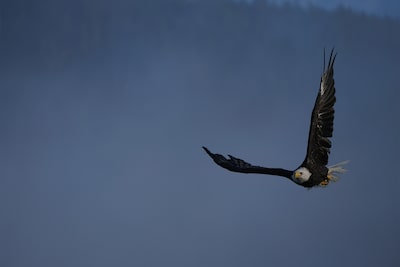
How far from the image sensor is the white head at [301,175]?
202 inches

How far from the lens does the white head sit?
5.12 metres

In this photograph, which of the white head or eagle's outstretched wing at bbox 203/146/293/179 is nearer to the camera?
the white head

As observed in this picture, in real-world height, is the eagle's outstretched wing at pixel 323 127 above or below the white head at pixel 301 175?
above

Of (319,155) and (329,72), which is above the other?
(329,72)

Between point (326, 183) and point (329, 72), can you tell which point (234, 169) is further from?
point (329, 72)

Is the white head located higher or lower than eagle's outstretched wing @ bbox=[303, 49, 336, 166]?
lower

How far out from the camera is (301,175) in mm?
5121

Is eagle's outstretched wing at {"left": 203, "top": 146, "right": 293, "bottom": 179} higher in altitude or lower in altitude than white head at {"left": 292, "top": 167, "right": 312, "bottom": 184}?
higher

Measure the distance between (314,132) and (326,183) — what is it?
1.37 ft

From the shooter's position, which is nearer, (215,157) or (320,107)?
(320,107)

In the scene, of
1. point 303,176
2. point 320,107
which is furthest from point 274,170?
point 320,107

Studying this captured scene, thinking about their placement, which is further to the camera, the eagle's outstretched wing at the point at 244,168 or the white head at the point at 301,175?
the eagle's outstretched wing at the point at 244,168

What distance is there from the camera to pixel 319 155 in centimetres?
526

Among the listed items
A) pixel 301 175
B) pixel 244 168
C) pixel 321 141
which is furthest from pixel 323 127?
pixel 244 168
